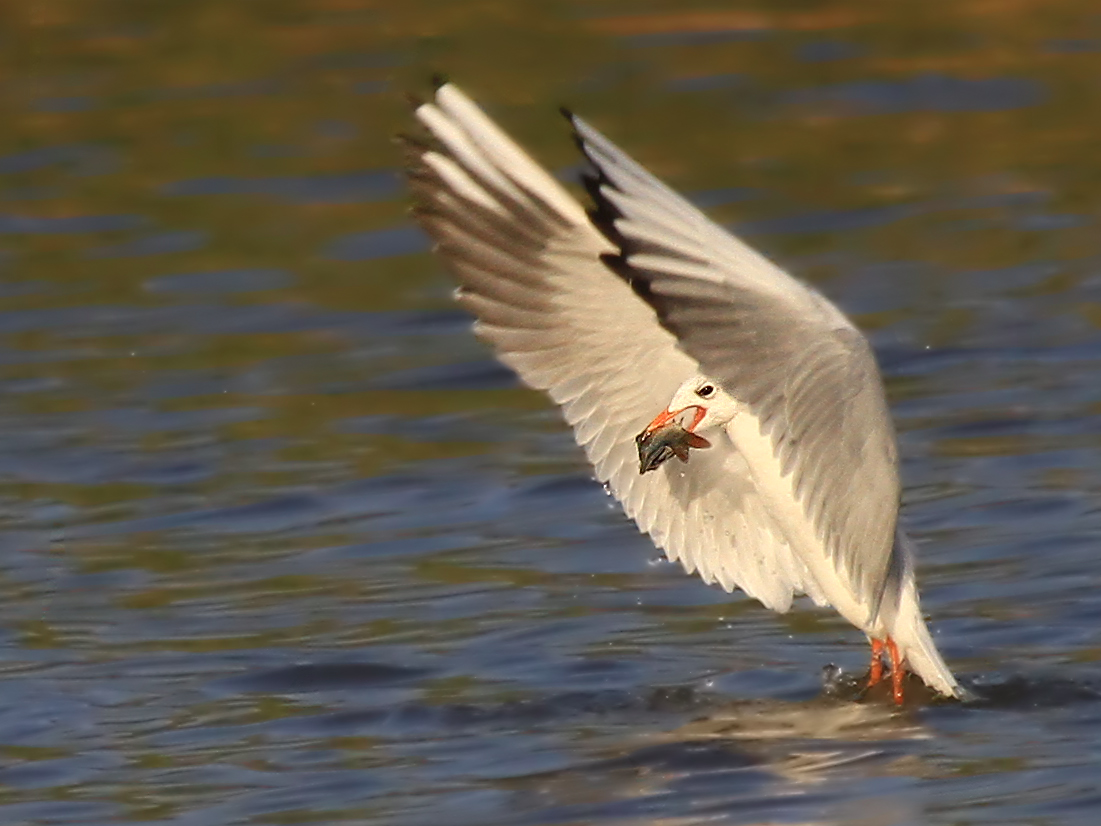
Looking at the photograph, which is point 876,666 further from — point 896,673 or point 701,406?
point 701,406

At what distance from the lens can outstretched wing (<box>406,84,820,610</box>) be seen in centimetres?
791

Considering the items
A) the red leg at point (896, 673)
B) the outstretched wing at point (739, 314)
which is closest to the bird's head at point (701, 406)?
the outstretched wing at point (739, 314)

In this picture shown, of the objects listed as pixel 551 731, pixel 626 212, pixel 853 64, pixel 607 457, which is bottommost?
pixel 551 731

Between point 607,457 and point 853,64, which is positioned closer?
point 607,457

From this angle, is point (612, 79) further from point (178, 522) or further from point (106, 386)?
point (178, 522)

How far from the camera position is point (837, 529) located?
7.76m

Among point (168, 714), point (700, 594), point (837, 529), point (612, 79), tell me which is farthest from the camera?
point (612, 79)

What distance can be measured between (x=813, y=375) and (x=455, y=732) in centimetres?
179

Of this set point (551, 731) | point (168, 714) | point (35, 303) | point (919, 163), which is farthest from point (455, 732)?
point (919, 163)

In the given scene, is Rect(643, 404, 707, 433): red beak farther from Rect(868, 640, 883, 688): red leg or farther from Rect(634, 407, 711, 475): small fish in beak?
Rect(868, 640, 883, 688): red leg

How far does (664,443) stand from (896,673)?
3.78 ft

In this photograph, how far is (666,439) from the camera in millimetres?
7762

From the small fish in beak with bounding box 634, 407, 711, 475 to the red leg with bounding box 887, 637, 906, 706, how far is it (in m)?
0.95

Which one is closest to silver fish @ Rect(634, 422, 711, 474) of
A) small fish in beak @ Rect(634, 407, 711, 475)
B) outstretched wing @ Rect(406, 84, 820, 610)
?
small fish in beak @ Rect(634, 407, 711, 475)
